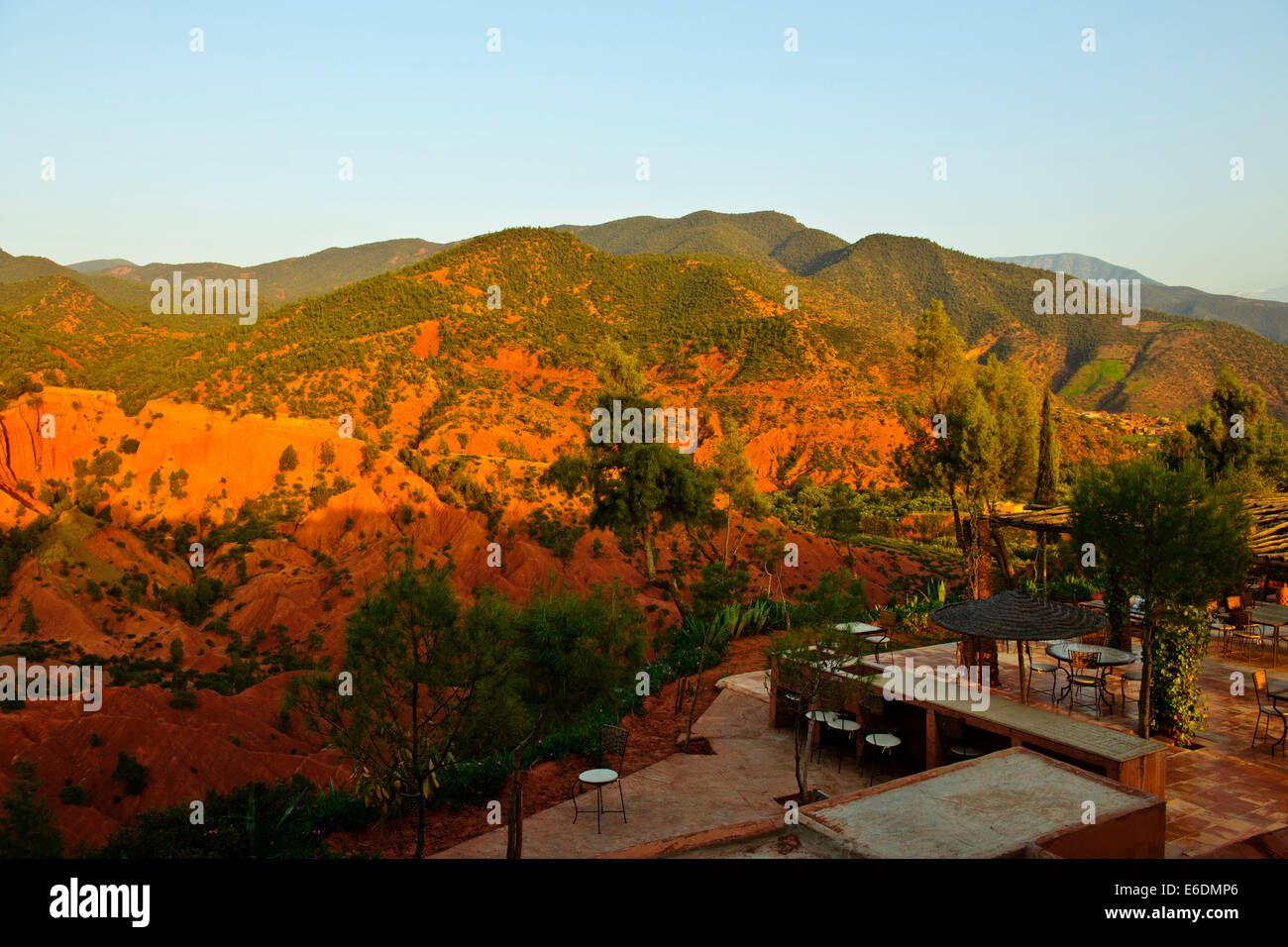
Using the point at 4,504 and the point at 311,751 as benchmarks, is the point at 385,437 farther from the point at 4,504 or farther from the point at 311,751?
the point at 311,751

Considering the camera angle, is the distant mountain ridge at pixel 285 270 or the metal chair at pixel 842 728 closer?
the metal chair at pixel 842 728

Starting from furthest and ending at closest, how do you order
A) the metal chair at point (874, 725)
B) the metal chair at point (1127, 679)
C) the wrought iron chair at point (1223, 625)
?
the wrought iron chair at point (1223, 625) → the metal chair at point (1127, 679) → the metal chair at point (874, 725)

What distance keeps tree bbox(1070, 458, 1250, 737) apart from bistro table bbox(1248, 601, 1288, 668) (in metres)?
6.14

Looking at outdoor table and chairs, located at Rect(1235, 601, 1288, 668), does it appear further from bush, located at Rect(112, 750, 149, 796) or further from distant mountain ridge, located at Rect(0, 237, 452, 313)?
distant mountain ridge, located at Rect(0, 237, 452, 313)

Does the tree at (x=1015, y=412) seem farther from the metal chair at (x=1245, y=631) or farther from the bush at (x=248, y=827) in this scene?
the bush at (x=248, y=827)

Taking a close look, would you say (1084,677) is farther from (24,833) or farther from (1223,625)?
(24,833)

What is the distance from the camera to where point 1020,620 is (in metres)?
9.69

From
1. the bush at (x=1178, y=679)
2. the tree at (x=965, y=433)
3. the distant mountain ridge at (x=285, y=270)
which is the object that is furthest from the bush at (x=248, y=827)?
the distant mountain ridge at (x=285, y=270)

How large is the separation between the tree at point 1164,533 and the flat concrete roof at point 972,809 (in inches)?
138

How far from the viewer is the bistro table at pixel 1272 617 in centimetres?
1414
